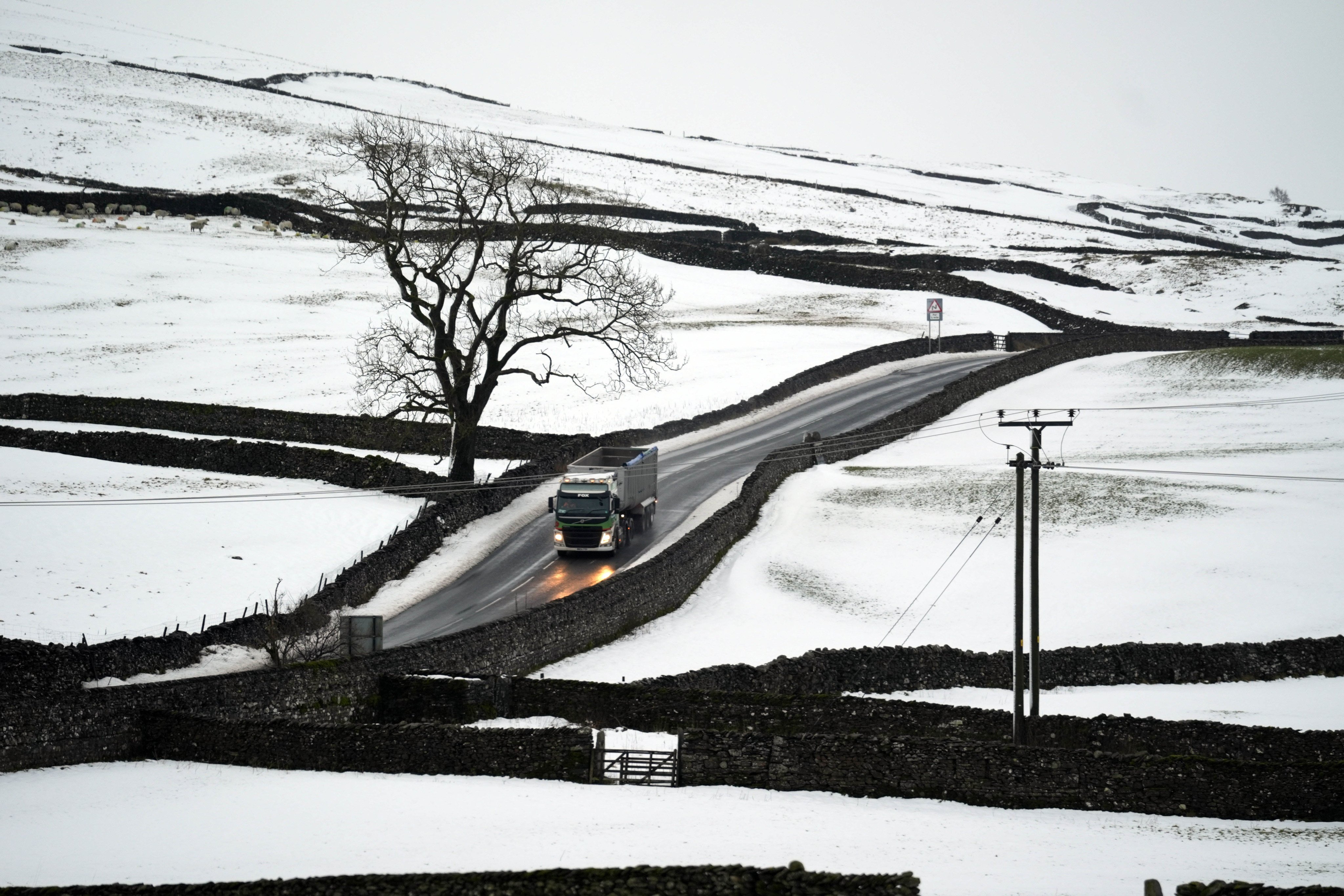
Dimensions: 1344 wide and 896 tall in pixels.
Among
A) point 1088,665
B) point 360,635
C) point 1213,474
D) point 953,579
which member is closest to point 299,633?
point 360,635

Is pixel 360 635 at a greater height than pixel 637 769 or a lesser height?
greater

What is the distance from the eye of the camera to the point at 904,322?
269 feet

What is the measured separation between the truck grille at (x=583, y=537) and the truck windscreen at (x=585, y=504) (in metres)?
0.54

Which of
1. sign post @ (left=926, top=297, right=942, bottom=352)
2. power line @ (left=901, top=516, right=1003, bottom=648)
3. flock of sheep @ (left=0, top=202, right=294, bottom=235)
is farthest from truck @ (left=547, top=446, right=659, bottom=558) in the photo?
Answer: flock of sheep @ (left=0, top=202, right=294, bottom=235)

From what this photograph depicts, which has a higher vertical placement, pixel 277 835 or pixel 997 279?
pixel 997 279

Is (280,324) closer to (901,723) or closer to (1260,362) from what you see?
(1260,362)

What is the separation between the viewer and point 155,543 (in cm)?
3472

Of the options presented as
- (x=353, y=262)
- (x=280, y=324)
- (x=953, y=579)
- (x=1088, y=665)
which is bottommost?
(x=1088, y=665)

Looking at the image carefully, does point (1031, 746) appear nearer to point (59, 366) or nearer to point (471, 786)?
point (471, 786)

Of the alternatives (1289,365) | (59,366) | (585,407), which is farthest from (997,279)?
(59,366)

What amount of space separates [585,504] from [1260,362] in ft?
142

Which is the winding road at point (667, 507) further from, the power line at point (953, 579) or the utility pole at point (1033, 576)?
the utility pole at point (1033, 576)

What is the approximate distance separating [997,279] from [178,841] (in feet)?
286

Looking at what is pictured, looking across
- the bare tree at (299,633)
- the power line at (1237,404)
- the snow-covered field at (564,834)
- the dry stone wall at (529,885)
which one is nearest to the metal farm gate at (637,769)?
the snow-covered field at (564,834)
